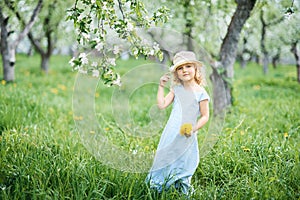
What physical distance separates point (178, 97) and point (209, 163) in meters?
0.99

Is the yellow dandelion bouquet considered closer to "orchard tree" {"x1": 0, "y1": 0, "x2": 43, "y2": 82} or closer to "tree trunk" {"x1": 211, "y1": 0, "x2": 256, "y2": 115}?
"tree trunk" {"x1": 211, "y1": 0, "x2": 256, "y2": 115}

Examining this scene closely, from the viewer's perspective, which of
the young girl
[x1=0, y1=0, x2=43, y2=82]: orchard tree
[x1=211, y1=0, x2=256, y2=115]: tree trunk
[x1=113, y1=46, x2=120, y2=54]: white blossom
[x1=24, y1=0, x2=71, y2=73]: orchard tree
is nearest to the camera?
[x1=113, y1=46, x2=120, y2=54]: white blossom

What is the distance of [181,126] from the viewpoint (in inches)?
103

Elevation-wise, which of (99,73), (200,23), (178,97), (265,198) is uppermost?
(200,23)

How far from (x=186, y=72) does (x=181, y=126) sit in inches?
16.7

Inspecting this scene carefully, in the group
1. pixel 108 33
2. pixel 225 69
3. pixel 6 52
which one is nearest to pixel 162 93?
pixel 108 33

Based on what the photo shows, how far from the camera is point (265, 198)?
Result: 103 inches

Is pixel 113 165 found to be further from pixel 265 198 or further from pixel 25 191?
pixel 265 198

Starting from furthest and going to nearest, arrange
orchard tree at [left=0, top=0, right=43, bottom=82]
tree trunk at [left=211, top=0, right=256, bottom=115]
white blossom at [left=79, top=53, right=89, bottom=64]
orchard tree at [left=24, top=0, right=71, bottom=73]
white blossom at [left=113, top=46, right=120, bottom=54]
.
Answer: orchard tree at [left=24, top=0, right=71, bottom=73], orchard tree at [left=0, top=0, right=43, bottom=82], tree trunk at [left=211, top=0, right=256, bottom=115], white blossom at [left=113, top=46, right=120, bottom=54], white blossom at [left=79, top=53, right=89, bottom=64]

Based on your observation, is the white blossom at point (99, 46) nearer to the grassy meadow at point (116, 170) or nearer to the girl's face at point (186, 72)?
the grassy meadow at point (116, 170)

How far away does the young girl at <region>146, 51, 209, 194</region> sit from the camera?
2.66 meters

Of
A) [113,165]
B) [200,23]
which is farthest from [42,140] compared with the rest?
[200,23]

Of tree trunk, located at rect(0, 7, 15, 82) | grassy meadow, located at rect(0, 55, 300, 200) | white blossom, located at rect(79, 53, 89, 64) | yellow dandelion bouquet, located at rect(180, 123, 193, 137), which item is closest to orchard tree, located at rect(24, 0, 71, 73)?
tree trunk, located at rect(0, 7, 15, 82)

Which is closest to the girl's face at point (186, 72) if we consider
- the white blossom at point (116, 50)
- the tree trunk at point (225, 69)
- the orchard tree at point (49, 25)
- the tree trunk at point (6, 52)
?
the white blossom at point (116, 50)
